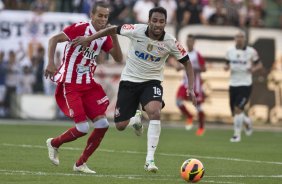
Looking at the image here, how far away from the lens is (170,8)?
30.2 meters

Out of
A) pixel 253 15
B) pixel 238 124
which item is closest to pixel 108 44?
pixel 238 124

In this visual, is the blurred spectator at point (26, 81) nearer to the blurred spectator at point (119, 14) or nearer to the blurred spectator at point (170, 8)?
the blurred spectator at point (119, 14)

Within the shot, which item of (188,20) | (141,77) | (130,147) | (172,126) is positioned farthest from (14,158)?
(188,20)

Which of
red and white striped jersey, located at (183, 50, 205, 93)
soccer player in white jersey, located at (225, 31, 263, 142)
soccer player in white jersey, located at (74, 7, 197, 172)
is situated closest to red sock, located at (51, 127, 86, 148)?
soccer player in white jersey, located at (74, 7, 197, 172)

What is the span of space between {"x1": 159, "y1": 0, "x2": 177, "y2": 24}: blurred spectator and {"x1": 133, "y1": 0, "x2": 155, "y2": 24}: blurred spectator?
386mm

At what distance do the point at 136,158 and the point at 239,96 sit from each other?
7600 millimetres

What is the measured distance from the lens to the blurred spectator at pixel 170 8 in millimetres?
29922

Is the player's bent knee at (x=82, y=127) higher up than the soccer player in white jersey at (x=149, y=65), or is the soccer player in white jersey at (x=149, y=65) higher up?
the soccer player in white jersey at (x=149, y=65)

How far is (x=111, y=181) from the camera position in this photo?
11.6m

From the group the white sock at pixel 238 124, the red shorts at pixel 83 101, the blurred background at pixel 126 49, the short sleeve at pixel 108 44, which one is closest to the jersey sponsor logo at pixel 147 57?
the short sleeve at pixel 108 44

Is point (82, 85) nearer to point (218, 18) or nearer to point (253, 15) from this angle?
point (218, 18)

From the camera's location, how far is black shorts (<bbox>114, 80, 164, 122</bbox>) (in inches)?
514

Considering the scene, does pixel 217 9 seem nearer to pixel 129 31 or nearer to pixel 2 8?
pixel 2 8

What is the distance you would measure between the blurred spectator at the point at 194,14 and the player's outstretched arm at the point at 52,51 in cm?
1748
